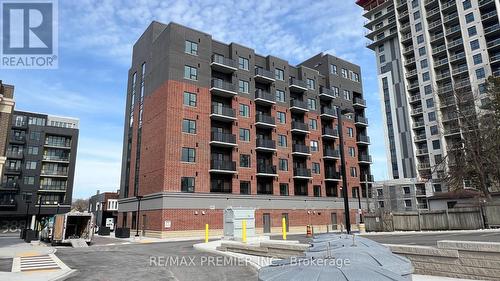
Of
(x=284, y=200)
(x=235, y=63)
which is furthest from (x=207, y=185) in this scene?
(x=235, y=63)

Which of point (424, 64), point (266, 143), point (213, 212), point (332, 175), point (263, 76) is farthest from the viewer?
point (424, 64)

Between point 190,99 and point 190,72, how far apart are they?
3.49 meters

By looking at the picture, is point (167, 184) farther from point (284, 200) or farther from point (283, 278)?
point (283, 278)

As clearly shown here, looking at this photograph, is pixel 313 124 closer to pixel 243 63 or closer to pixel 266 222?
pixel 243 63

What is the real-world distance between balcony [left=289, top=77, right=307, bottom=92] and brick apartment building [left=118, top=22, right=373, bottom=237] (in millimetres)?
174

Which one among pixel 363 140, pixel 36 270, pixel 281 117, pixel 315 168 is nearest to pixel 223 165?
pixel 281 117

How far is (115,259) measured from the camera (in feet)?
57.2

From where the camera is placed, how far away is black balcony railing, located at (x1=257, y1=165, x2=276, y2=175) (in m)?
45.6

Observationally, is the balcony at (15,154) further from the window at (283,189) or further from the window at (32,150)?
the window at (283,189)

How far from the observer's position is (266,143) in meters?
46.5

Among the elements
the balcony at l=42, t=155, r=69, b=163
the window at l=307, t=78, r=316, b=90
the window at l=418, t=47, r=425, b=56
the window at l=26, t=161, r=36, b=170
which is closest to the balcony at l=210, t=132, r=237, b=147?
the window at l=307, t=78, r=316, b=90

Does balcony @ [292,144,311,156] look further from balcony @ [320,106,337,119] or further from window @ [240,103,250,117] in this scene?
A: window @ [240,103,250,117]

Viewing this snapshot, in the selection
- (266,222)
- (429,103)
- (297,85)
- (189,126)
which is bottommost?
(266,222)

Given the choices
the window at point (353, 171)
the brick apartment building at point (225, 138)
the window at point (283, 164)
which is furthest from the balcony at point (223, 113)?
the window at point (353, 171)
